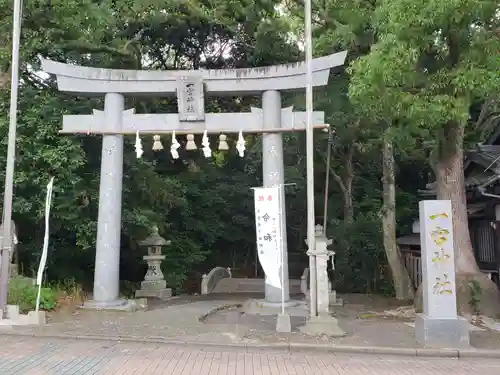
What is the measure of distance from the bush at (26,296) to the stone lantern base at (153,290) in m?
5.45

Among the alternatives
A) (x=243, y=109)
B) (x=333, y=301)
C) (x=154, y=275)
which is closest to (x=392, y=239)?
(x=333, y=301)

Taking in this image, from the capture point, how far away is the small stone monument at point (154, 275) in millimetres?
17609

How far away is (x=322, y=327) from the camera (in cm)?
985

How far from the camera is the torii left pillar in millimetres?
12961

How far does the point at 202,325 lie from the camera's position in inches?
433

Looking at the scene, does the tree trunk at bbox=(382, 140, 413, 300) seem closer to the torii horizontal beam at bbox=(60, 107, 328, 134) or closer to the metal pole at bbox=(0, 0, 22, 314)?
the torii horizontal beam at bbox=(60, 107, 328, 134)

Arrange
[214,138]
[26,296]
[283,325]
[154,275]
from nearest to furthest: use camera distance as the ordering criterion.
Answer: [283,325] < [26,296] < [154,275] < [214,138]

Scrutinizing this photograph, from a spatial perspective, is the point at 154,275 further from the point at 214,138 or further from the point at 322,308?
the point at 322,308

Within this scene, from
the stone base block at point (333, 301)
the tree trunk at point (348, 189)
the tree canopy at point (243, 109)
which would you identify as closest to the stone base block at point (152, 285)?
the tree canopy at point (243, 109)

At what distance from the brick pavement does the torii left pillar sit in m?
3.83

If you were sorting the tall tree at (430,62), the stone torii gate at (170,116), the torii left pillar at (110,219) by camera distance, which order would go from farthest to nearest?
the stone torii gate at (170,116)
the torii left pillar at (110,219)
the tall tree at (430,62)

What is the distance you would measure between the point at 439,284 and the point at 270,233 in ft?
11.8

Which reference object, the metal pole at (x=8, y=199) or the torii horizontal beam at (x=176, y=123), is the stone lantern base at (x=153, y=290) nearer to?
the torii horizontal beam at (x=176, y=123)

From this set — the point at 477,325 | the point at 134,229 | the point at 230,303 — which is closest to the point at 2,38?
the point at 134,229
